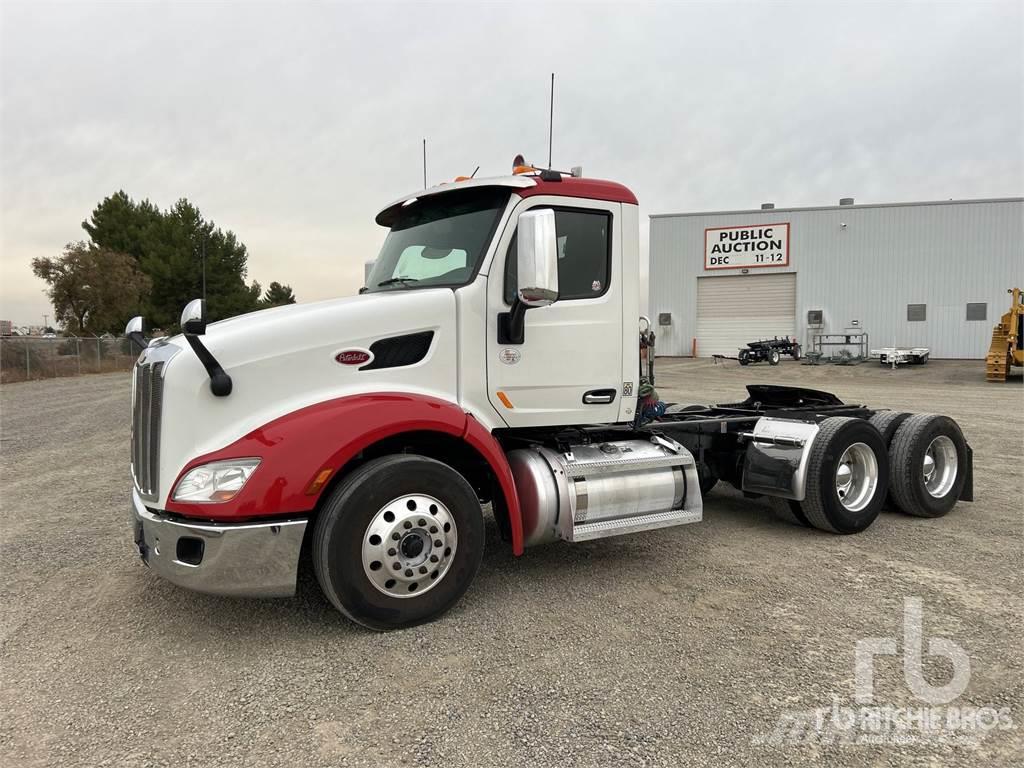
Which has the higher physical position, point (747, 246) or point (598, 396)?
point (747, 246)

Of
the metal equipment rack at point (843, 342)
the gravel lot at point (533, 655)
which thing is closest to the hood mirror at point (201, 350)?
the gravel lot at point (533, 655)

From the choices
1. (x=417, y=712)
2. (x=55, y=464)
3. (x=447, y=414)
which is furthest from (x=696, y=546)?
(x=55, y=464)

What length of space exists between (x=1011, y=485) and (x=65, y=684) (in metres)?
8.61

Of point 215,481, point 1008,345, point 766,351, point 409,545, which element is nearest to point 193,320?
point 215,481

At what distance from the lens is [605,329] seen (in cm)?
460

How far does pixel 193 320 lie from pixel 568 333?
86.8 inches

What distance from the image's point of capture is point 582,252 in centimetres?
456

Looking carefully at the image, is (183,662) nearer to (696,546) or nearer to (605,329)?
(605,329)

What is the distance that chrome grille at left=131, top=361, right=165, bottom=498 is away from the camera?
3.48 metres

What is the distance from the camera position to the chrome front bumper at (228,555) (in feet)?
11.0

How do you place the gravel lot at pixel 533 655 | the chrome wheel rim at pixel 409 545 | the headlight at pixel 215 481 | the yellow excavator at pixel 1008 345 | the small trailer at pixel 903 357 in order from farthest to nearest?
the small trailer at pixel 903 357 → the yellow excavator at pixel 1008 345 → the chrome wheel rim at pixel 409 545 → the headlight at pixel 215 481 → the gravel lot at pixel 533 655

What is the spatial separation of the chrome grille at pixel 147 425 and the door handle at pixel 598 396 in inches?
99.8

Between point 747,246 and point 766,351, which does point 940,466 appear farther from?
point 747,246

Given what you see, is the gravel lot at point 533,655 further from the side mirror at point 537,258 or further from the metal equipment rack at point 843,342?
the metal equipment rack at point 843,342
